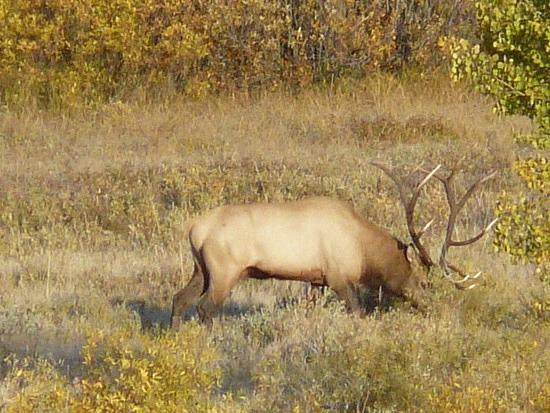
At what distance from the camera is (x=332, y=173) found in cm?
1409

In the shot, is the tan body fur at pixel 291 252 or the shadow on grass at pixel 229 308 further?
the shadow on grass at pixel 229 308

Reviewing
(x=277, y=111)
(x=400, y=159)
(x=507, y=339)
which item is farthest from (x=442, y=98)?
(x=507, y=339)

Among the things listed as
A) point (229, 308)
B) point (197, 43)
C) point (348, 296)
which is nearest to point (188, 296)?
point (229, 308)

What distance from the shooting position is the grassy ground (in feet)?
20.0

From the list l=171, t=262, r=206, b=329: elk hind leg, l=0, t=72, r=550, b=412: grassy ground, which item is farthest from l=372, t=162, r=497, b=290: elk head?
l=171, t=262, r=206, b=329: elk hind leg

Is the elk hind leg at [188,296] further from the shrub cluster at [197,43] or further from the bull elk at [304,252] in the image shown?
the shrub cluster at [197,43]

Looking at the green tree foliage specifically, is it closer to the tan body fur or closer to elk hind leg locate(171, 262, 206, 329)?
the tan body fur

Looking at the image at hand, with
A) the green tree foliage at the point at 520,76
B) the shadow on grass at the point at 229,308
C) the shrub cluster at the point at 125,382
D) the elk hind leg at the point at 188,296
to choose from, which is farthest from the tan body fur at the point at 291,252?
the green tree foliage at the point at 520,76

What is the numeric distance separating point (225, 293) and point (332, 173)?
6.53 metres

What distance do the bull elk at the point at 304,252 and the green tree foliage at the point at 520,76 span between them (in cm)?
135

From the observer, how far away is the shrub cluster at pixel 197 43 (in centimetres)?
1861

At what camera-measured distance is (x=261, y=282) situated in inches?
369

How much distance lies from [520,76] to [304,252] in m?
2.37

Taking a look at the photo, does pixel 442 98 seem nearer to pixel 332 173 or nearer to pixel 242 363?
pixel 332 173
